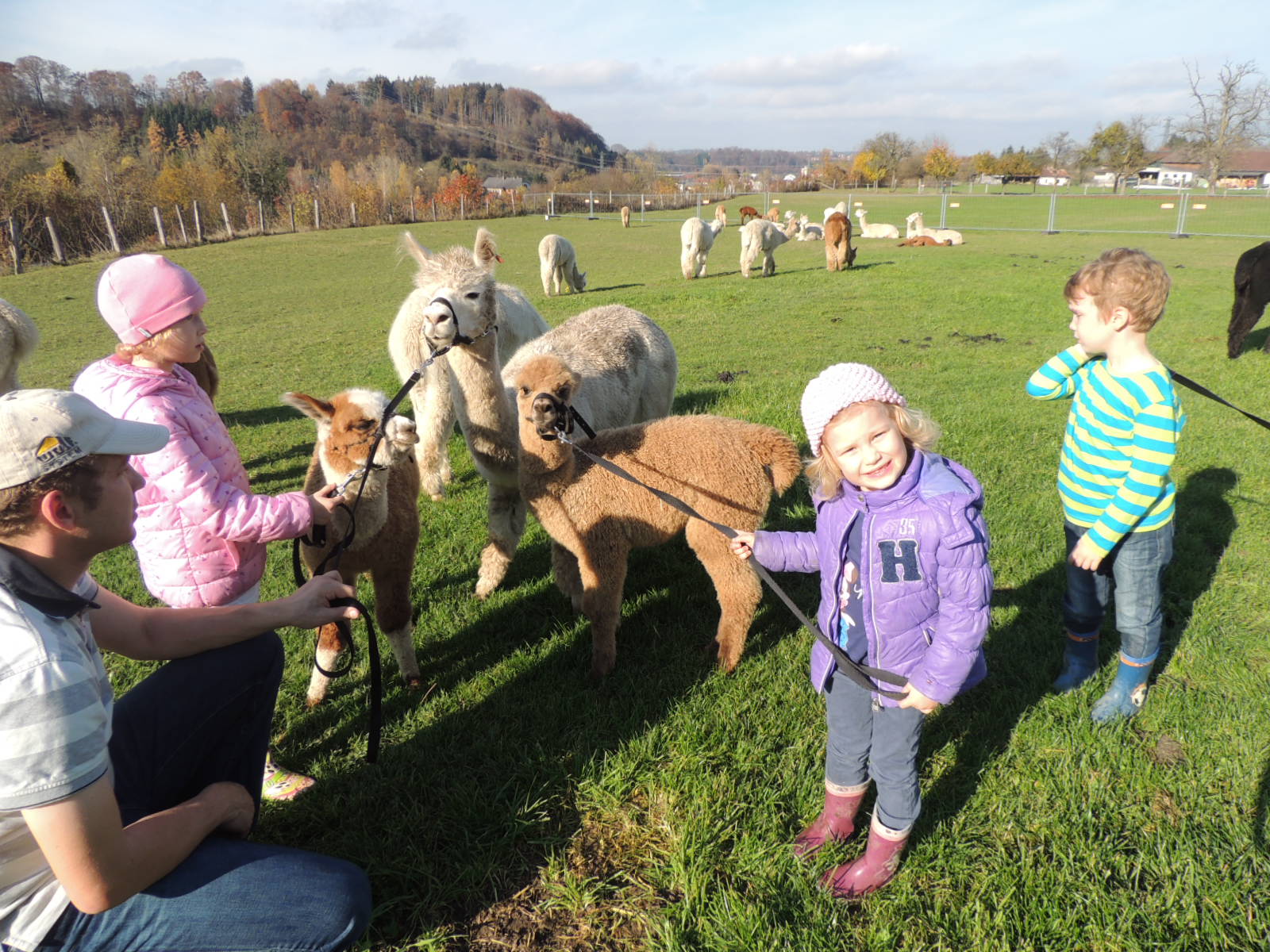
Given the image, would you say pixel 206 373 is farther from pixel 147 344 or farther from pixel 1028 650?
pixel 1028 650

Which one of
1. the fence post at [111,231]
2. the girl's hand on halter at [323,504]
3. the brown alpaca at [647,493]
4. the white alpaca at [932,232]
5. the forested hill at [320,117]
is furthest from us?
the forested hill at [320,117]

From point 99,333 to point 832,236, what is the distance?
53.7 ft

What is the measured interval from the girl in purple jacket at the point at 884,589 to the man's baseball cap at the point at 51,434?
168 centimetres

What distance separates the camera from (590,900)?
2156 mm

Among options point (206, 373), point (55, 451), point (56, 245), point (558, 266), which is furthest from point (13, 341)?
point (56, 245)

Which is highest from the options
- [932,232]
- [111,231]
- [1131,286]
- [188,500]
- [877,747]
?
[111,231]

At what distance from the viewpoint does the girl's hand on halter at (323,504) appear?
2.54m

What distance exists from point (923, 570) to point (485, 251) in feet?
12.1

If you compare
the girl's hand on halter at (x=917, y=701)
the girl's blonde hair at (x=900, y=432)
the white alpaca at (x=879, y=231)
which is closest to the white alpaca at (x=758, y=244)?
the white alpaca at (x=879, y=231)

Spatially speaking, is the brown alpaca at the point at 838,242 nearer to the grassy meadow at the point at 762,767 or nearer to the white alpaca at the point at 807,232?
the white alpaca at the point at 807,232

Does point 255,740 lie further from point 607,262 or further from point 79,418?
point 607,262

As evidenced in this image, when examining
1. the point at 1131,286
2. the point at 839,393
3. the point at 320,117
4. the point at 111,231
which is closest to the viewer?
the point at 839,393

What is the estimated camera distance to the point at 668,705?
3.02 meters

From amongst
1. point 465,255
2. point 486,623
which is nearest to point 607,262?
point 465,255
